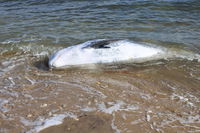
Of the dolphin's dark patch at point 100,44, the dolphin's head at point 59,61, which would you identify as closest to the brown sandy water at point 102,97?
the dolphin's head at point 59,61

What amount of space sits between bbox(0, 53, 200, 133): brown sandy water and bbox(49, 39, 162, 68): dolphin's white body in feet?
0.52

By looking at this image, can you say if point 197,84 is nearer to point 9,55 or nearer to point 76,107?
point 76,107

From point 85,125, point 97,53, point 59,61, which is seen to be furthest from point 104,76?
point 85,125

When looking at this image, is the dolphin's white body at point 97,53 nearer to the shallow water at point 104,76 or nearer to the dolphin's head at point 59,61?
the dolphin's head at point 59,61

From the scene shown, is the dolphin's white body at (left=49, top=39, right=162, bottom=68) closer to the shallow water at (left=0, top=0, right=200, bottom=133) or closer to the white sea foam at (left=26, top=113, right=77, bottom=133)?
the shallow water at (left=0, top=0, right=200, bottom=133)

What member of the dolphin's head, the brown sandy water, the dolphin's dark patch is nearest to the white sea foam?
the brown sandy water

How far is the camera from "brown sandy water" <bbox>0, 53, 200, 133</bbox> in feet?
13.1

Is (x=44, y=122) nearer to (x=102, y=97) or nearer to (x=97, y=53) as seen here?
(x=102, y=97)

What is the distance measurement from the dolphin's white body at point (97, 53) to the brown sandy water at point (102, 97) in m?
0.16

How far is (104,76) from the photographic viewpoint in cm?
580

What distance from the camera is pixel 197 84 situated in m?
5.43

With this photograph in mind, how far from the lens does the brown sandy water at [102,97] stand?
4.00 meters

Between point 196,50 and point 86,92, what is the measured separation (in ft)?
11.2

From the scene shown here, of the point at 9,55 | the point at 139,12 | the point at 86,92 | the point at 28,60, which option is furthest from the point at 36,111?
the point at 139,12
